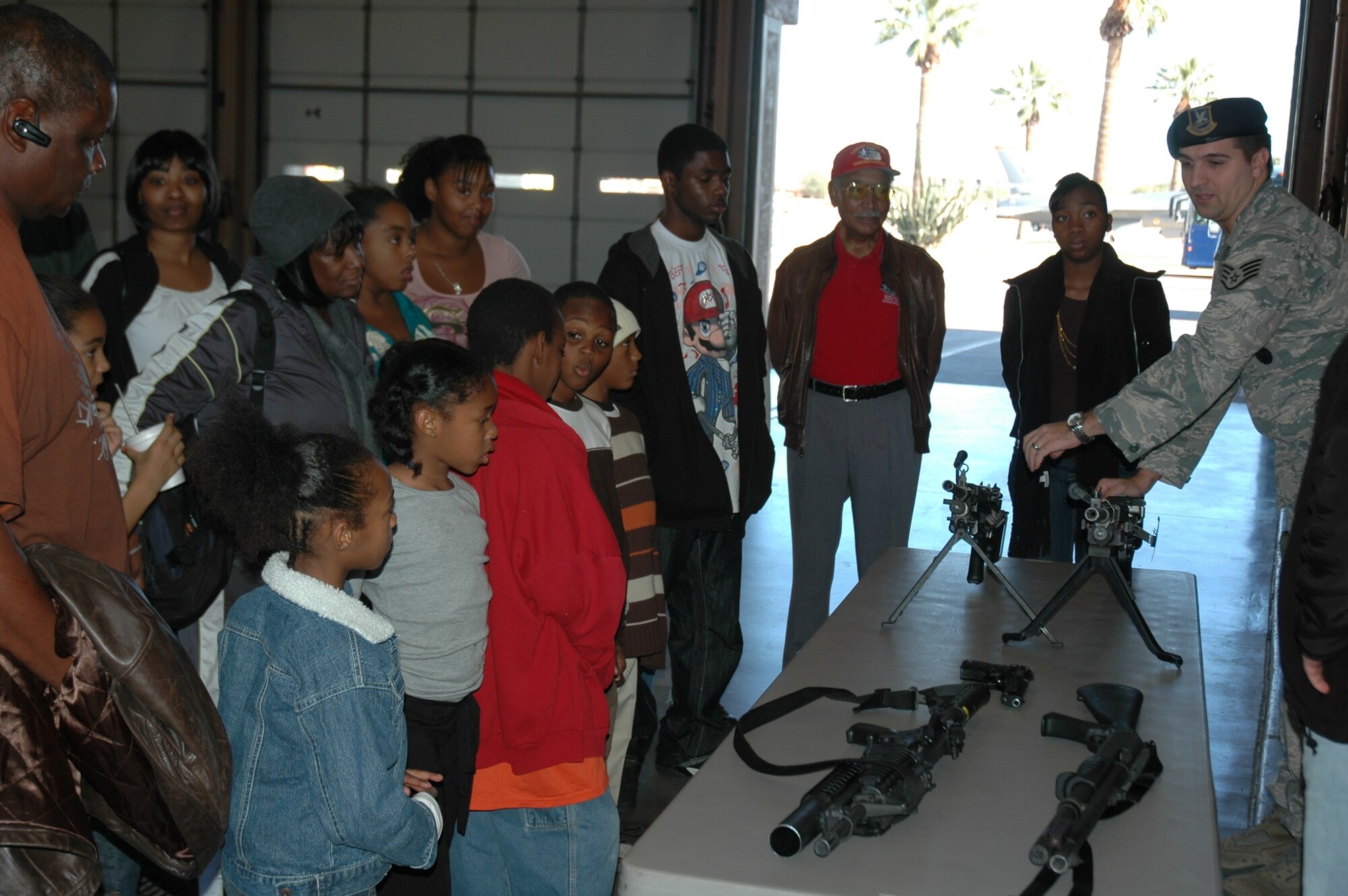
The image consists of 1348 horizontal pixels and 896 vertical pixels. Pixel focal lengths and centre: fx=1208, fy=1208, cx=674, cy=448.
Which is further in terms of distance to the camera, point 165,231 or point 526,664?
point 165,231

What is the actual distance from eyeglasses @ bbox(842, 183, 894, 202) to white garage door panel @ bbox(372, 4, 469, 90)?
531cm

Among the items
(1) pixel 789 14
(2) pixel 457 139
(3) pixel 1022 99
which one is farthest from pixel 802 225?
(2) pixel 457 139

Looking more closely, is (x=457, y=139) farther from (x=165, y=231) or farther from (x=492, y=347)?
(x=492, y=347)

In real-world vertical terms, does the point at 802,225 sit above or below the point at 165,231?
above

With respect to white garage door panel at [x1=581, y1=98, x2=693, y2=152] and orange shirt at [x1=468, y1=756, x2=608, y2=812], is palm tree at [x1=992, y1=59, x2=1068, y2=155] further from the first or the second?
orange shirt at [x1=468, y1=756, x2=608, y2=812]

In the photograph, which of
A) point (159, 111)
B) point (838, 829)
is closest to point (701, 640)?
point (838, 829)

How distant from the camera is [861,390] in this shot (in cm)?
412

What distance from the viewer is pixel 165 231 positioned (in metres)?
3.58

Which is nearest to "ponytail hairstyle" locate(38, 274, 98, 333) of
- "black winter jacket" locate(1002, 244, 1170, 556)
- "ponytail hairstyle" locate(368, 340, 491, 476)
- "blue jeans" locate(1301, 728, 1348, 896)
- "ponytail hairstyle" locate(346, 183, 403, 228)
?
"ponytail hairstyle" locate(346, 183, 403, 228)

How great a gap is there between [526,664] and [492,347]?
652 mm

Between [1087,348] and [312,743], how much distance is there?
10.6 ft

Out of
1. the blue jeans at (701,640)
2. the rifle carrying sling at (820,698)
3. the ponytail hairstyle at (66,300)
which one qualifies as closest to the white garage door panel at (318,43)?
the blue jeans at (701,640)

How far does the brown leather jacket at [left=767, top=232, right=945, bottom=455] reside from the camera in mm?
4148

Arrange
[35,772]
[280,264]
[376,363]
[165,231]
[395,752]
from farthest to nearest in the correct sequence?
1. [165,231]
2. [376,363]
3. [280,264]
4. [395,752]
5. [35,772]
